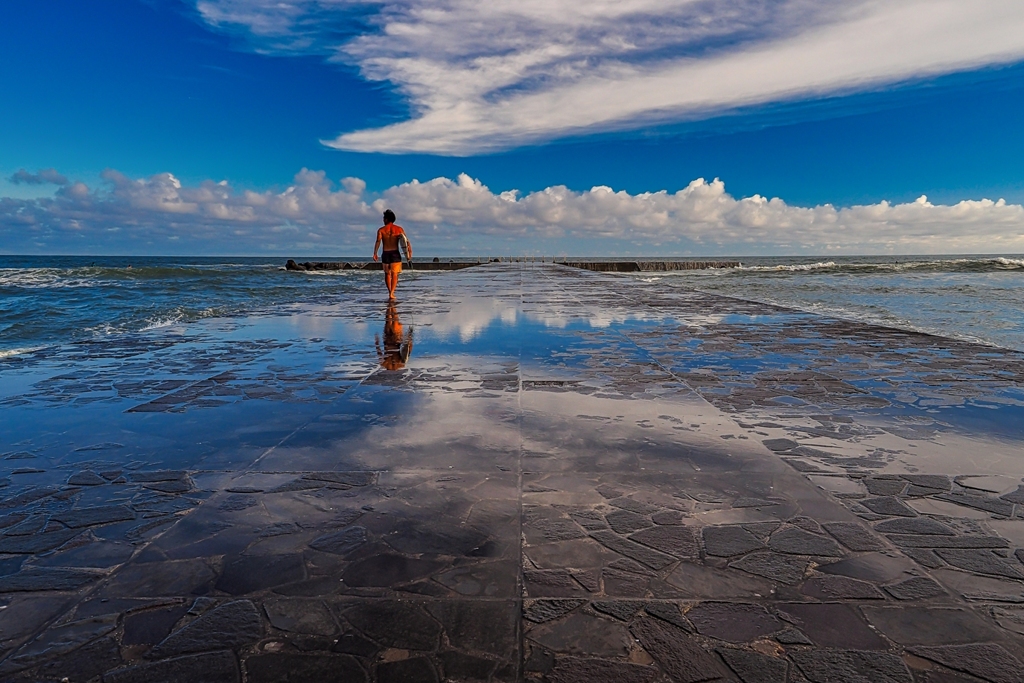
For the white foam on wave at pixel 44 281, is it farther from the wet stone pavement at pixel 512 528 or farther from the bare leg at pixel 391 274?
the wet stone pavement at pixel 512 528

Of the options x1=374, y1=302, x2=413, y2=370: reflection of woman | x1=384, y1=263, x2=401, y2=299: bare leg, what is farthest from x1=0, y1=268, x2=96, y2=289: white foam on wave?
x1=374, y1=302, x2=413, y2=370: reflection of woman

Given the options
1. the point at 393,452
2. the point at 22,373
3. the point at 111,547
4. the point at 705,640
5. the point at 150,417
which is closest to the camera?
the point at 705,640

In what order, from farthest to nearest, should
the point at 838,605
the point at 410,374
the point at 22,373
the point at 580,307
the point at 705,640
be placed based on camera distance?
the point at 580,307
the point at 22,373
the point at 410,374
the point at 838,605
the point at 705,640

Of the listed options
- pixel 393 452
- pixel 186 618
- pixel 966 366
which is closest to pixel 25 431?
pixel 393 452

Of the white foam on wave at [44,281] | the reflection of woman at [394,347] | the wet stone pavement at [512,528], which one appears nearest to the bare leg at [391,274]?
the reflection of woman at [394,347]

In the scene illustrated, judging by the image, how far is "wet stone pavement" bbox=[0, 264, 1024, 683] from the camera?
1928 millimetres

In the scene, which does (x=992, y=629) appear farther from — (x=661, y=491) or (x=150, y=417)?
(x=150, y=417)

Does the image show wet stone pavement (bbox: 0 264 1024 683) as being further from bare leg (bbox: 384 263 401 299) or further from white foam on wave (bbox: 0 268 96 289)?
white foam on wave (bbox: 0 268 96 289)

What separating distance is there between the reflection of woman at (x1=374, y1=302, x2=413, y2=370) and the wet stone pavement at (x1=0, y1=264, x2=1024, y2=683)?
82cm

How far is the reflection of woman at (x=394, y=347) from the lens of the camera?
6.70 meters

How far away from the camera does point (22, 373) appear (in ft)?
21.5

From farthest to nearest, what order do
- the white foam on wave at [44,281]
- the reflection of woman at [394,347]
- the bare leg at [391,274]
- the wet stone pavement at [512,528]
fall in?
the white foam on wave at [44,281], the bare leg at [391,274], the reflection of woman at [394,347], the wet stone pavement at [512,528]

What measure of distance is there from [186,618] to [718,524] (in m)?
2.19

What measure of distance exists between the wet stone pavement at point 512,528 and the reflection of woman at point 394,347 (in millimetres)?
824
